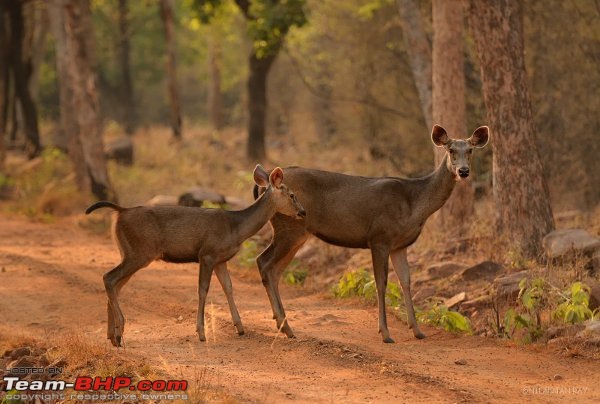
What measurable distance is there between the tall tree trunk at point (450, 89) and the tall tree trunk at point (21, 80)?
16.5 metres

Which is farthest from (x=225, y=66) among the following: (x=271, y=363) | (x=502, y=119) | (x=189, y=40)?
(x=271, y=363)

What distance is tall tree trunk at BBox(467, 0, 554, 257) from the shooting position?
15.3 meters

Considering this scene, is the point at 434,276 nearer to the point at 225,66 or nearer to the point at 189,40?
the point at 225,66

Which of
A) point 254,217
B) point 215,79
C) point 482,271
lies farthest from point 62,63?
point 215,79

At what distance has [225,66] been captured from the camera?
52.4 metres

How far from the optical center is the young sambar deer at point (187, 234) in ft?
37.4

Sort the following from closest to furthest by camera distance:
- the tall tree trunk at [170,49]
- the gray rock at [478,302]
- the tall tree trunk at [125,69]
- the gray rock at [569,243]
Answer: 1. the gray rock at [478,302]
2. the gray rock at [569,243]
3. the tall tree trunk at [170,49]
4. the tall tree trunk at [125,69]

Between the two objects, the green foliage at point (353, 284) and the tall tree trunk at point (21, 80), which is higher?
the tall tree trunk at point (21, 80)

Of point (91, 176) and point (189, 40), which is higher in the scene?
point (189, 40)

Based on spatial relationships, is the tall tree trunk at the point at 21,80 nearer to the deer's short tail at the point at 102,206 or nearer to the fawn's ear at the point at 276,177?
the deer's short tail at the point at 102,206

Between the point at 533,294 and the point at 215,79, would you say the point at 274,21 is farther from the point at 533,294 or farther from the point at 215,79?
the point at 215,79

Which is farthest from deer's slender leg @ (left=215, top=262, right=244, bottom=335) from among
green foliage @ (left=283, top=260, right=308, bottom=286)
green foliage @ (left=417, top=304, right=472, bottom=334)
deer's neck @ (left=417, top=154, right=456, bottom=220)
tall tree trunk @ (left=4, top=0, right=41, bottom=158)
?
tall tree trunk @ (left=4, top=0, right=41, bottom=158)

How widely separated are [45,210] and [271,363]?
13487mm

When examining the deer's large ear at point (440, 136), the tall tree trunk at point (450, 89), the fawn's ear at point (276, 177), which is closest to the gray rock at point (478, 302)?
the deer's large ear at point (440, 136)
